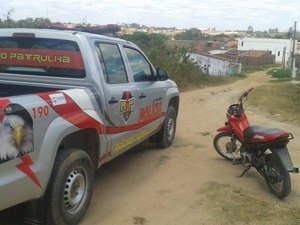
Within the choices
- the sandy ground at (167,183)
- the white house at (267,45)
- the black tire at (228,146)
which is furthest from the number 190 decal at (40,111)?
the white house at (267,45)

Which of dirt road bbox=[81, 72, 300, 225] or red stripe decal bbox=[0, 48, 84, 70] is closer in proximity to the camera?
dirt road bbox=[81, 72, 300, 225]

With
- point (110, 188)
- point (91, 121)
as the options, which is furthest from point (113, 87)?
point (110, 188)

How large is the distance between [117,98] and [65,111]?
3.81 feet

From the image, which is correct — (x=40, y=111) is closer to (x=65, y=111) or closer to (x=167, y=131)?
(x=65, y=111)

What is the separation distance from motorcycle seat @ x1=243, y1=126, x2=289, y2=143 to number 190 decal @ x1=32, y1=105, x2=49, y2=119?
306 cm

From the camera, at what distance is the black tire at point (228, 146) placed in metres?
6.62

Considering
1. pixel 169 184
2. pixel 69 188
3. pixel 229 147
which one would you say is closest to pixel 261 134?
pixel 229 147

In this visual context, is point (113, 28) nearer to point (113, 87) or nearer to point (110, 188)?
point (113, 87)

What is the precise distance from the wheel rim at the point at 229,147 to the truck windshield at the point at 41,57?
9.59 feet

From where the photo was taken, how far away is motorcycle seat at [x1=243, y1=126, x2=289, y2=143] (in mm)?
5459

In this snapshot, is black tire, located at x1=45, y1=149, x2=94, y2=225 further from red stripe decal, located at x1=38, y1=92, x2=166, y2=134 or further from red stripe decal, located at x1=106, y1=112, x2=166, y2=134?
red stripe decal, located at x1=106, y1=112, x2=166, y2=134

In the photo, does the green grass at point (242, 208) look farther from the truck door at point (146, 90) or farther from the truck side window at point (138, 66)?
the truck side window at point (138, 66)

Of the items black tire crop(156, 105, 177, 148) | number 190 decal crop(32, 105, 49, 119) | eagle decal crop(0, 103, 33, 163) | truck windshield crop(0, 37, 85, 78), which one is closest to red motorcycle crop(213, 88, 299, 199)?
black tire crop(156, 105, 177, 148)

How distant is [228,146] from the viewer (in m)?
6.66
